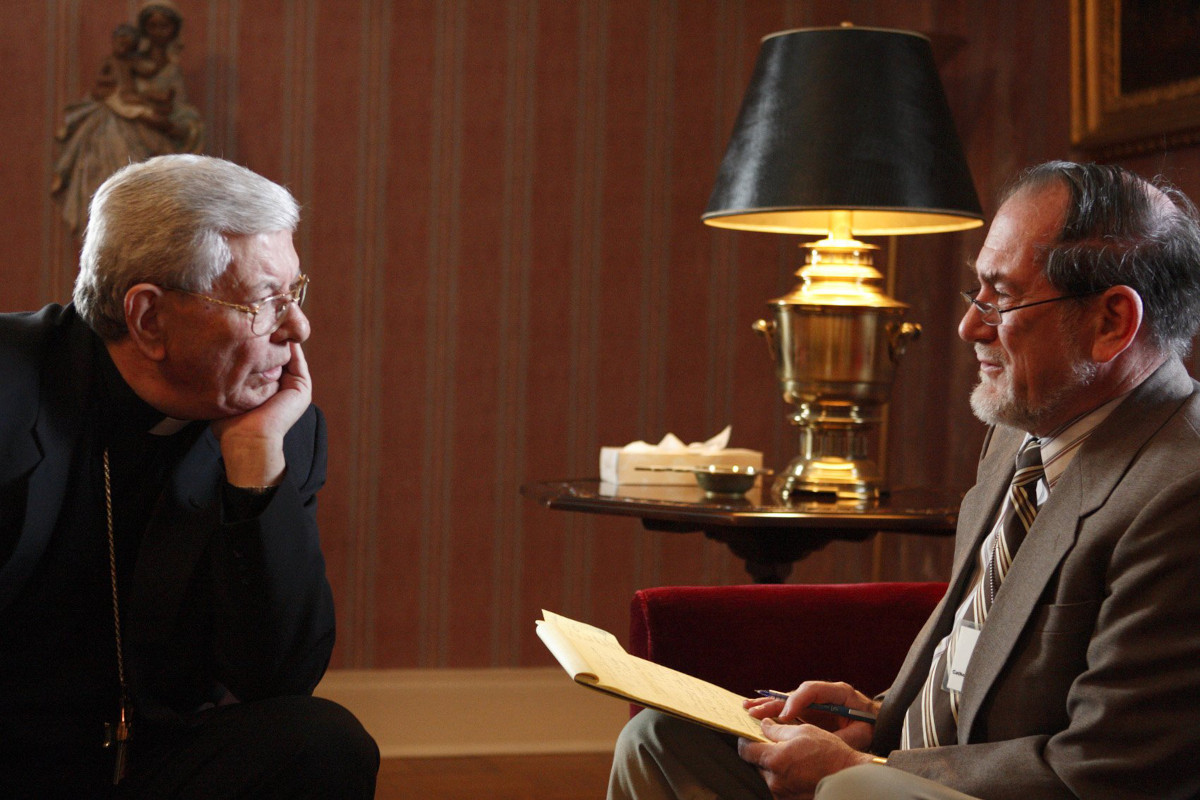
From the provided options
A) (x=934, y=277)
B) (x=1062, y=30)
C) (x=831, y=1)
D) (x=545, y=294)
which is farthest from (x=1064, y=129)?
(x=545, y=294)

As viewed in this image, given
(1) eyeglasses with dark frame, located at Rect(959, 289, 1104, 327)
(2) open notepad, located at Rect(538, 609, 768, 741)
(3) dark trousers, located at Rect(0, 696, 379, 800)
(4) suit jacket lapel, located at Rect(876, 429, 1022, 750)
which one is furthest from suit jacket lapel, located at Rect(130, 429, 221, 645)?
(1) eyeglasses with dark frame, located at Rect(959, 289, 1104, 327)

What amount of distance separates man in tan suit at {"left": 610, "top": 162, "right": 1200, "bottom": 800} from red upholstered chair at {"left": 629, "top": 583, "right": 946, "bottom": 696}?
22 centimetres

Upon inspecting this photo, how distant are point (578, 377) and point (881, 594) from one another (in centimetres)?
167

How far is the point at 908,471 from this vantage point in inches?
136

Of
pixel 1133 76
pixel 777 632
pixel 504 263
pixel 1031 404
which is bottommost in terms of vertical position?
pixel 777 632

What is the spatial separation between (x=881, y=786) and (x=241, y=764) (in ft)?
→ 2.47

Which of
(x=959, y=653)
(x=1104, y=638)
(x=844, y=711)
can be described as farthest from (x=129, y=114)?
(x=1104, y=638)

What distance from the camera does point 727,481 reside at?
2.33 metres

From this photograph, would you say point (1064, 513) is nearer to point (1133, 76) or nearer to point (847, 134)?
point (847, 134)

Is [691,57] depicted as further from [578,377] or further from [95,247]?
[95,247]

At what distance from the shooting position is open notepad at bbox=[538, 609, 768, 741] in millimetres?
1318

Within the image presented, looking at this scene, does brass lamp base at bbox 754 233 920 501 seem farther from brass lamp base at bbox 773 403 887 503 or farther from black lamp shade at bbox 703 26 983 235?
black lamp shade at bbox 703 26 983 235

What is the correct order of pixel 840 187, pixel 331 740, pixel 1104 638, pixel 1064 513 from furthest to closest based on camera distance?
1. pixel 840 187
2. pixel 331 740
3. pixel 1064 513
4. pixel 1104 638

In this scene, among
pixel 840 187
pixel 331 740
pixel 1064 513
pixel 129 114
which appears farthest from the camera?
pixel 129 114
